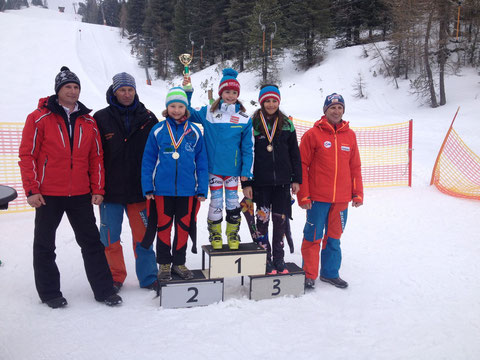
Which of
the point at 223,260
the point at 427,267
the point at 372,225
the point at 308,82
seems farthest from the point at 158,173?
the point at 308,82

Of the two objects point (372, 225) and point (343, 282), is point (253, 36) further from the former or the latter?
point (343, 282)

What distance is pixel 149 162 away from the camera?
9.87 ft

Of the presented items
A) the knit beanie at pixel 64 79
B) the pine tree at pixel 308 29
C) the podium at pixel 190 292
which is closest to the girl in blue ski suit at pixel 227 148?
the podium at pixel 190 292

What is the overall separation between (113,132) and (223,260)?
1501mm

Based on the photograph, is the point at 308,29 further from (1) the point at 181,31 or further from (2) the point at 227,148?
(2) the point at 227,148

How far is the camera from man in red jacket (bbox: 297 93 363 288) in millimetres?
3441

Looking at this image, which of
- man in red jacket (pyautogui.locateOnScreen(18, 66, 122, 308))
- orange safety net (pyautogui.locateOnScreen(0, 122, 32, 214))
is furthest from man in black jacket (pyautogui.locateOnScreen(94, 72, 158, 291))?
orange safety net (pyautogui.locateOnScreen(0, 122, 32, 214))

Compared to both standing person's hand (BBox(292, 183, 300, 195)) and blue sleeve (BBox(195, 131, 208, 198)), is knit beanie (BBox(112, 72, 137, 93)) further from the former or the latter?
standing person's hand (BBox(292, 183, 300, 195))

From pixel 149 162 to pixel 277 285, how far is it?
61.9 inches

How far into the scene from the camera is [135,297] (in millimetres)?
3150

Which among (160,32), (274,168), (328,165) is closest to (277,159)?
(274,168)

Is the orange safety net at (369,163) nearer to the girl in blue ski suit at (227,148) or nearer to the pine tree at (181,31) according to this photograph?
the girl in blue ski suit at (227,148)

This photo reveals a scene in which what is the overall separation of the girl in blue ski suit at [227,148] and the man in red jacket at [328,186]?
664 mm

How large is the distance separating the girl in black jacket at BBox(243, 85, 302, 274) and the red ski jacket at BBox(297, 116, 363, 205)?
0.17 metres
